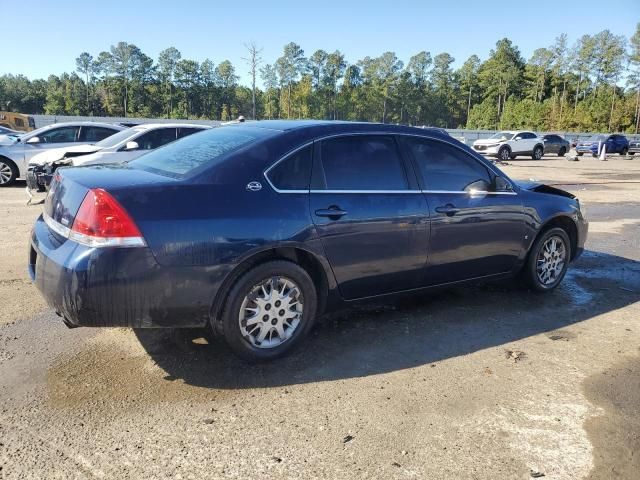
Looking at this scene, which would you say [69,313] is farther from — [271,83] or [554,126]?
[271,83]

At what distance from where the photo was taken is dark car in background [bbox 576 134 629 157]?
35438 mm

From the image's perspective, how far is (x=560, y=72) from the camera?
87.9 m

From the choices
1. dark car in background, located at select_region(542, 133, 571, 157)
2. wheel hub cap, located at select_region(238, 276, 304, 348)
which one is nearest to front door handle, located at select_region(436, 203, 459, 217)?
wheel hub cap, located at select_region(238, 276, 304, 348)

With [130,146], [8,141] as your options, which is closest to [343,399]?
[130,146]

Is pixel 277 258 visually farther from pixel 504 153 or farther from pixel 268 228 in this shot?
pixel 504 153

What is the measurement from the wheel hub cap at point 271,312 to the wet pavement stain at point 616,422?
1.91m

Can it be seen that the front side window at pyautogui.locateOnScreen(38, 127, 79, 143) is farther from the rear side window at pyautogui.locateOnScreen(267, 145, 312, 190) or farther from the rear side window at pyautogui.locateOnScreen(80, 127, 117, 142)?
the rear side window at pyautogui.locateOnScreen(267, 145, 312, 190)

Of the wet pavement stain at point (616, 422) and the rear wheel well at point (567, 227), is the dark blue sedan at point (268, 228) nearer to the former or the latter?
the rear wheel well at point (567, 227)

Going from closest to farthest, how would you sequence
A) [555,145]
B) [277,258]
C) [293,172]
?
[277,258]
[293,172]
[555,145]

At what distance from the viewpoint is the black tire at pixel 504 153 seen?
94.8 feet

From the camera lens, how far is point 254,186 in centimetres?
334

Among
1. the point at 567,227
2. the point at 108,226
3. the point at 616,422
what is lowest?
the point at 616,422

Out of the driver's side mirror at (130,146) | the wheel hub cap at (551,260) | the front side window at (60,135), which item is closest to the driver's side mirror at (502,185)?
the wheel hub cap at (551,260)

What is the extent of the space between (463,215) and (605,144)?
3829 cm
